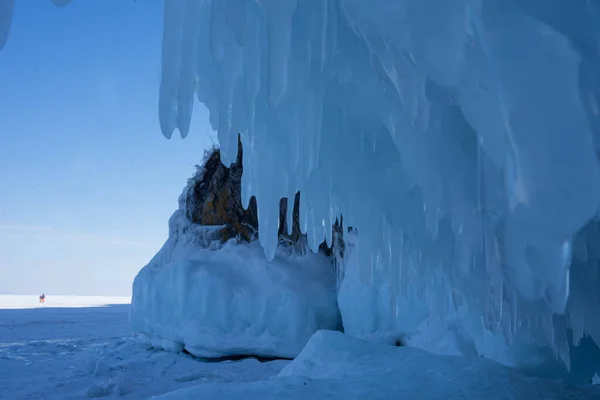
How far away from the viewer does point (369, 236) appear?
438 cm

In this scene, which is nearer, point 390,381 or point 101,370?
point 390,381

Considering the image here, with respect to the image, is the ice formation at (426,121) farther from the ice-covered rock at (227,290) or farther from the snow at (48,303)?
the snow at (48,303)

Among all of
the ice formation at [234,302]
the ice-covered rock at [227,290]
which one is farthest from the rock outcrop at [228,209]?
the ice formation at [234,302]

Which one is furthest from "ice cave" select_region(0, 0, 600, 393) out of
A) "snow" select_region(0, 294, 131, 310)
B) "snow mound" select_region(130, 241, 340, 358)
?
"snow" select_region(0, 294, 131, 310)

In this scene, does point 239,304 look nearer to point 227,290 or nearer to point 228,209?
point 227,290

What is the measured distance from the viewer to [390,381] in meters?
3.74

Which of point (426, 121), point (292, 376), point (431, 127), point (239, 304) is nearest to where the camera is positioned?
point (426, 121)

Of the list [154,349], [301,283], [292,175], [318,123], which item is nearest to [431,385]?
[292,175]

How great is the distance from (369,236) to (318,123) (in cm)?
169

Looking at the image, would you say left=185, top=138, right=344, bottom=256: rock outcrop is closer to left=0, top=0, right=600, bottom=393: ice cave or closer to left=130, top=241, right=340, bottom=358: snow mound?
left=130, top=241, right=340, bottom=358: snow mound

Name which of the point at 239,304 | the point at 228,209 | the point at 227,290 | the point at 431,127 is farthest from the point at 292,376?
the point at 228,209

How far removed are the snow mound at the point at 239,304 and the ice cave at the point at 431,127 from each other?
12.3ft

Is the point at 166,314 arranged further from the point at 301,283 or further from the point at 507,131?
the point at 507,131

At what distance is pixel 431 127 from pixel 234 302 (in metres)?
7.42
